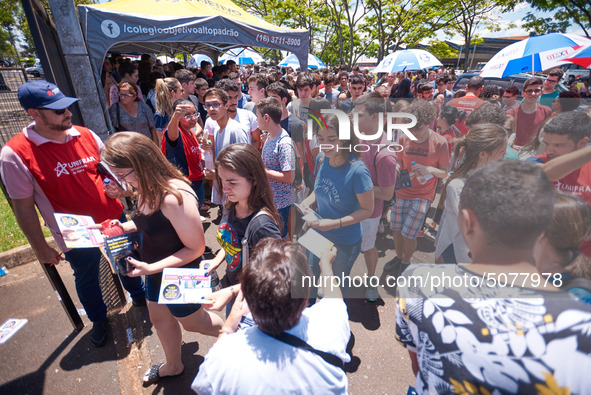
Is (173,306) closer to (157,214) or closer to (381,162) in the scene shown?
(157,214)

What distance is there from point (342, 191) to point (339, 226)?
0.90 ft

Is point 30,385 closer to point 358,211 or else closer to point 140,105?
point 358,211

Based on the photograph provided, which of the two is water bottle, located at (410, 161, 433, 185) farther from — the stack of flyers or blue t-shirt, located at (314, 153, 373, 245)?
the stack of flyers

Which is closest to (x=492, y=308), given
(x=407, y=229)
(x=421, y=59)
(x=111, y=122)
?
(x=407, y=229)

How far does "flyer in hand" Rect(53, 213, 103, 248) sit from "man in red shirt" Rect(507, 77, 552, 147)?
9.51ft

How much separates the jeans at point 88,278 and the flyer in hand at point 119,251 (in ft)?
2.66

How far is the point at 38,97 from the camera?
2020mm

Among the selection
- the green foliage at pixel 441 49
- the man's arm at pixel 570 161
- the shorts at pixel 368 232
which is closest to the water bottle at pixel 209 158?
the shorts at pixel 368 232

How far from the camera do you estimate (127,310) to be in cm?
289

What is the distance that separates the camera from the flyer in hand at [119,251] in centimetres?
167

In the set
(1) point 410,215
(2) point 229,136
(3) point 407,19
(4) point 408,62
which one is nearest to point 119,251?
(2) point 229,136

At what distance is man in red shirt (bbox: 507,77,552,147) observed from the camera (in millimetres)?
1852

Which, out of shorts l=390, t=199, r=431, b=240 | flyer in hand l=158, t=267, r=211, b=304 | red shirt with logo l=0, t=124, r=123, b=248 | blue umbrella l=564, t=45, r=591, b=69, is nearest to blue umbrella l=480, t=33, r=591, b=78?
blue umbrella l=564, t=45, r=591, b=69

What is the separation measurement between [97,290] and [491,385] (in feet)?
9.46
